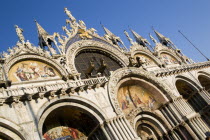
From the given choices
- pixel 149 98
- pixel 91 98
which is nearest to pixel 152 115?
pixel 149 98

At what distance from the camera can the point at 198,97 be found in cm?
2472

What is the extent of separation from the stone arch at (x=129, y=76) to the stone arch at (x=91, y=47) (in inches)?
157

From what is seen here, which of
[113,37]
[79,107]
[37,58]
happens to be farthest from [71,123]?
[113,37]

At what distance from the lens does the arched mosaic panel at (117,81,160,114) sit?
1854 cm

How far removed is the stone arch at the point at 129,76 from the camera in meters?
16.5

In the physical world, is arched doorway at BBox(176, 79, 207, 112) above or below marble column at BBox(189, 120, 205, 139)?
Result: above

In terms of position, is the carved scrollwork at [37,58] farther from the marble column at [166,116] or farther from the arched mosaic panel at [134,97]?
the marble column at [166,116]

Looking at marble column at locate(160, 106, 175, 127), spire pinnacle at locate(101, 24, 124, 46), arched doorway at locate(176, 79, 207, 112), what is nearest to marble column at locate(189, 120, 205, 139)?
marble column at locate(160, 106, 175, 127)

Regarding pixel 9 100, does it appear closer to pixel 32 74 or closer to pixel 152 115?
pixel 32 74

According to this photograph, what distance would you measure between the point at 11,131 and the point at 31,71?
658 centimetres

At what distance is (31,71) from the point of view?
57.1ft

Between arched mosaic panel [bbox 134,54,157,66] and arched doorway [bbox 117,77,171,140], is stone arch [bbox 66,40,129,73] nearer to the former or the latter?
arched mosaic panel [bbox 134,54,157,66]

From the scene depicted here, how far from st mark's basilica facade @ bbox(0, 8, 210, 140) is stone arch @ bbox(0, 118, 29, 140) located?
0.05 m

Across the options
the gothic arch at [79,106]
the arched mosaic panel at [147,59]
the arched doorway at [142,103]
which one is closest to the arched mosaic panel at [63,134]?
the gothic arch at [79,106]
